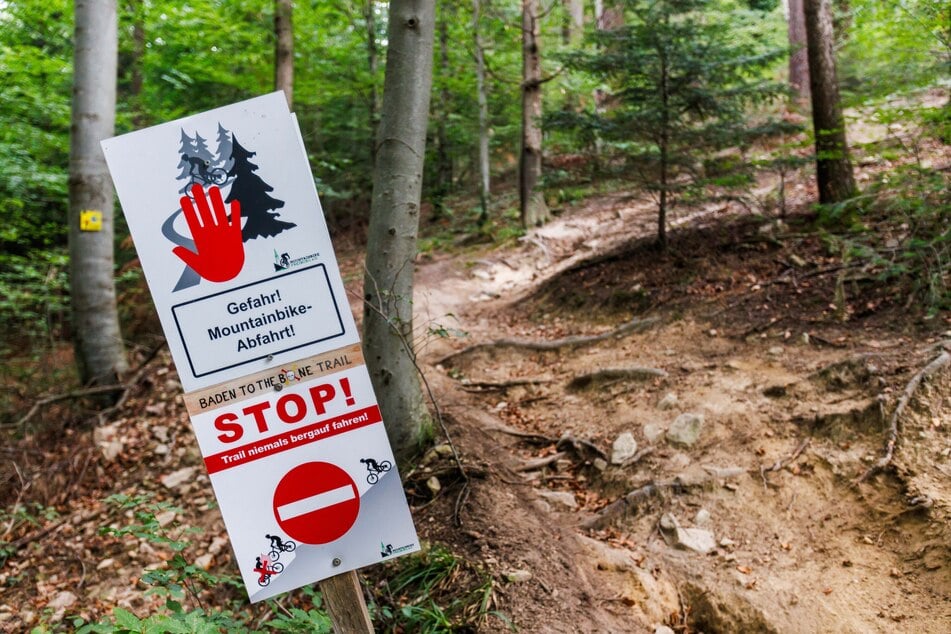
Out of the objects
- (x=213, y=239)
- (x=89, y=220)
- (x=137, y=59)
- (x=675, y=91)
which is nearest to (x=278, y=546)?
(x=213, y=239)

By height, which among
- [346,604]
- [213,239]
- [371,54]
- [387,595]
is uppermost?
[371,54]

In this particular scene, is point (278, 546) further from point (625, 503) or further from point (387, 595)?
point (625, 503)

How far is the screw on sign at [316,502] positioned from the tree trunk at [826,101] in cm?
616

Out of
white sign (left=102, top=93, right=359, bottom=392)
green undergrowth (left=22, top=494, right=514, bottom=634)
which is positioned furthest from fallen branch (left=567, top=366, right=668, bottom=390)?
white sign (left=102, top=93, right=359, bottom=392)

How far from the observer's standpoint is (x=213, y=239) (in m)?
1.78

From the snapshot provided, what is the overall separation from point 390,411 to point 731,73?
16.7 ft

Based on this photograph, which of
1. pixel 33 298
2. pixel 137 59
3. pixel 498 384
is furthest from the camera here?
pixel 137 59

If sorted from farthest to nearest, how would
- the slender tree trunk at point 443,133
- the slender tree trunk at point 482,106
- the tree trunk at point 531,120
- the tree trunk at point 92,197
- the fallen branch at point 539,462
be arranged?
the slender tree trunk at point 443,133 < the slender tree trunk at point 482,106 < the tree trunk at point 531,120 < the tree trunk at point 92,197 < the fallen branch at point 539,462

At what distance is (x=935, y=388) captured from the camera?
350 cm

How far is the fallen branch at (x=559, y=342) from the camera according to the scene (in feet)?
18.5

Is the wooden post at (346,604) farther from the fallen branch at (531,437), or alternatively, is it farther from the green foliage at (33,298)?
the green foliage at (33,298)

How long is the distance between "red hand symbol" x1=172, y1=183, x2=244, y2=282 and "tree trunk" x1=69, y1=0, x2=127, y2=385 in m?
5.22

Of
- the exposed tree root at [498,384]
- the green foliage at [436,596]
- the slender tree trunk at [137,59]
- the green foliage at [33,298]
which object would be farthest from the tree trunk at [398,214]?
the slender tree trunk at [137,59]

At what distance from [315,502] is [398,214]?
2305mm
